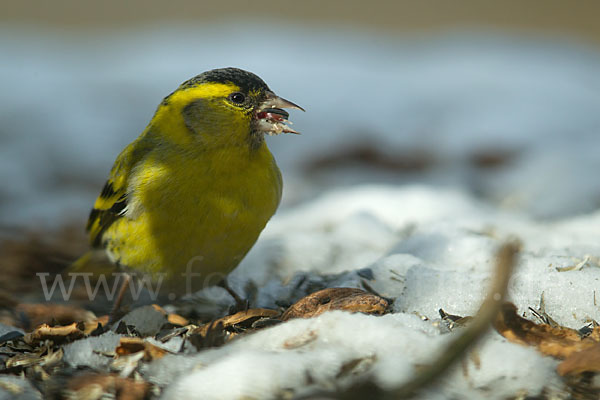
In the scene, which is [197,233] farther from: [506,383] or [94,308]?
[506,383]

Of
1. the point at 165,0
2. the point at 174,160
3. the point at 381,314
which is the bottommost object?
the point at 381,314

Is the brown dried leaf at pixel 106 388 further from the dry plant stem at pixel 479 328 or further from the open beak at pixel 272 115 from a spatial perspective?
the open beak at pixel 272 115

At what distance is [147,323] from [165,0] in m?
13.2

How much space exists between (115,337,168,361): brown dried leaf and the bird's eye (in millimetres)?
1426

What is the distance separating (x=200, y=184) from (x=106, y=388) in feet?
3.99

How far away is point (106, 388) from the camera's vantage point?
6.27 ft

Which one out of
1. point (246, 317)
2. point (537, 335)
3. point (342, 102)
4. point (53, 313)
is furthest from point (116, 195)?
point (342, 102)

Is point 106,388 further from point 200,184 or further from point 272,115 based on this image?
point 272,115

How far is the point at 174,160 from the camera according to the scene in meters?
3.01

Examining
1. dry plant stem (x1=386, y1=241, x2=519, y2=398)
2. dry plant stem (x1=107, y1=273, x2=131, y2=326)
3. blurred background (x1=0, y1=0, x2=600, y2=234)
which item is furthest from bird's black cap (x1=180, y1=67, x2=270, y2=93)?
blurred background (x1=0, y1=0, x2=600, y2=234)

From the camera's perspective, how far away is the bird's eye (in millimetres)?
3145

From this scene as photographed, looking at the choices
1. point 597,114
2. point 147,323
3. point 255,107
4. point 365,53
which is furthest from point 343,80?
point 147,323

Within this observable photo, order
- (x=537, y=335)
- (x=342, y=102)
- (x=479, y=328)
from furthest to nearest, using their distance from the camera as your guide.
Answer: (x=342, y=102)
(x=537, y=335)
(x=479, y=328)

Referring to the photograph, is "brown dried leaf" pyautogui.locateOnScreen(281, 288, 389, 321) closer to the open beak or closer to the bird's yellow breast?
the bird's yellow breast
